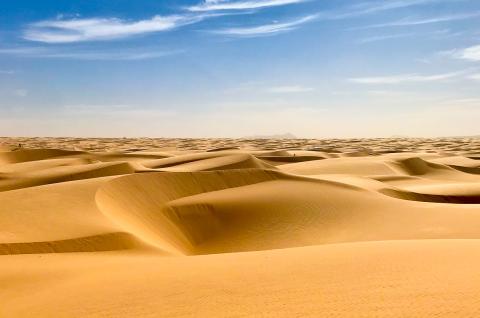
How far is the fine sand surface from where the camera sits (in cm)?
350

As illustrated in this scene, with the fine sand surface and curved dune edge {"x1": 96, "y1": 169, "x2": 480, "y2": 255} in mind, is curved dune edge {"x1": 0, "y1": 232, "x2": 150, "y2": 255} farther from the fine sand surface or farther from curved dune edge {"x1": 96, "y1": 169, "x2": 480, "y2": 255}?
curved dune edge {"x1": 96, "y1": 169, "x2": 480, "y2": 255}

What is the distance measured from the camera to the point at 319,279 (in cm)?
398

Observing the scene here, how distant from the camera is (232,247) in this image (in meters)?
9.18

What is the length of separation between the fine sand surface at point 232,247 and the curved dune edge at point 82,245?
0.8 inches

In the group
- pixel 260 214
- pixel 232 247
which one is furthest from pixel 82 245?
pixel 260 214

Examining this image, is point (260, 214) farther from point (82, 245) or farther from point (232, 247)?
point (82, 245)

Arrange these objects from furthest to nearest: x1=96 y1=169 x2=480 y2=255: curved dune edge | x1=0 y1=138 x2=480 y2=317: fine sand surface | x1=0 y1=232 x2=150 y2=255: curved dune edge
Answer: x1=96 y1=169 x2=480 y2=255: curved dune edge < x1=0 y1=232 x2=150 y2=255: curved dune edge < x1=0 y1=138 x2=480 y2=317: fine sand surface

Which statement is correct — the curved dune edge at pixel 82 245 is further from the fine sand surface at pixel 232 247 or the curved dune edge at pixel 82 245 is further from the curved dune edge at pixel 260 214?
the curved dune edge at pixel 260 214

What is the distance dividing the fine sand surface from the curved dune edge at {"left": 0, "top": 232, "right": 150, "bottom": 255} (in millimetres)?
20

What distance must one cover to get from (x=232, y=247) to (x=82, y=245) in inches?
130

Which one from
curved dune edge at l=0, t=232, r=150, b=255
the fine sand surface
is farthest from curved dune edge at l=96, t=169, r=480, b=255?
curved dune edge at l=0, t=232, r=150, b=255

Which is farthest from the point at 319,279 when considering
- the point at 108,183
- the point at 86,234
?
the point at 108,183

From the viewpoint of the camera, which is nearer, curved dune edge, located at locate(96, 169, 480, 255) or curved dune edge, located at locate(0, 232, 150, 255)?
curved dune edge, located at locate(0, 232, 150, 255)

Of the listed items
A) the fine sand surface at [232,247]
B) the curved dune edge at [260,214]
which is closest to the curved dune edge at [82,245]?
the fine sand surface at [232,247]
